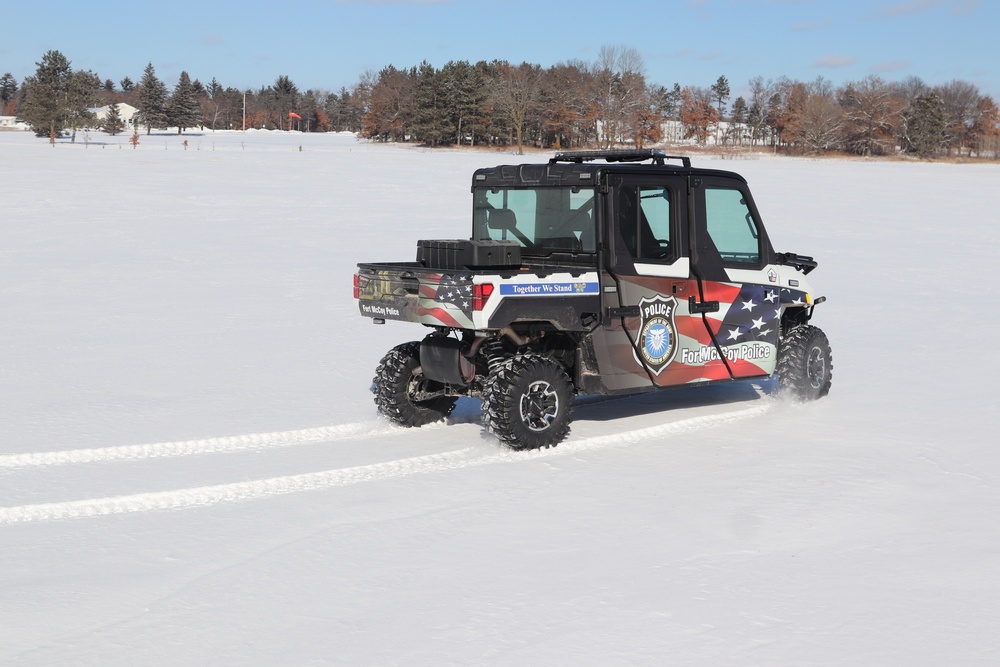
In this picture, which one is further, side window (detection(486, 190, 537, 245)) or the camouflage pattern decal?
side window (detection(486, 190, 537, 245))

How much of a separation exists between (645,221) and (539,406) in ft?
5.30

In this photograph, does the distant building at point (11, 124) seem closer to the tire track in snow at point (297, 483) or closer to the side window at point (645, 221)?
the side window at point (645, 221)

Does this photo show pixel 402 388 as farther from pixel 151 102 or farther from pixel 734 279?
pixel 151 102

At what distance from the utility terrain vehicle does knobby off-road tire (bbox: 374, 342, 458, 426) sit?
11mm

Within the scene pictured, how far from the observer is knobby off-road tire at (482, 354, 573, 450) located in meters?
7.44

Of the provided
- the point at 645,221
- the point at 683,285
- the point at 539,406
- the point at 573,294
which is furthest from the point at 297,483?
the point at 683,285

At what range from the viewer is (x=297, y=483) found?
6.79 meters

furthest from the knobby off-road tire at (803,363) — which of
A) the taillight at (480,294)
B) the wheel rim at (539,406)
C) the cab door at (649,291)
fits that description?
the taillight at (480,294)

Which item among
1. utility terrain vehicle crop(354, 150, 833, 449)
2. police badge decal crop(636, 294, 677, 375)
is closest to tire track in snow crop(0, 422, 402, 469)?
utility terrain vehicle crop(354, 150, 833, 449)

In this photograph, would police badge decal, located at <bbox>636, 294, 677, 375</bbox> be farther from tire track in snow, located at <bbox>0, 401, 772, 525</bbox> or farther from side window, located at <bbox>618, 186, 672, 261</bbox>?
tire track in snow, located at <bbox>0, 401, 772, 525</bbox>

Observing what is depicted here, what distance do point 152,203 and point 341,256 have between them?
12.3 meters

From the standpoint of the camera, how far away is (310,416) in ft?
28.5

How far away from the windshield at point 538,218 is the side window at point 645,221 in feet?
0.79

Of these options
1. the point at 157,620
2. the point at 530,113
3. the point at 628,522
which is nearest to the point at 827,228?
the point at 628,522
